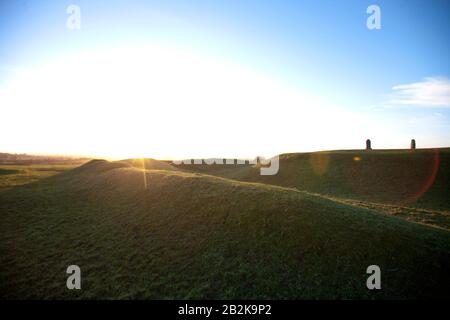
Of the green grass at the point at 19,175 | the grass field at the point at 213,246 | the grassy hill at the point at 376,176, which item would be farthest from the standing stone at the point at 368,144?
the green grass at the point at 19,175

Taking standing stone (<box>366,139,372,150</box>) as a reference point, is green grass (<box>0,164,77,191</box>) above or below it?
below

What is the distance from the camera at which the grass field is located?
8.33 metres

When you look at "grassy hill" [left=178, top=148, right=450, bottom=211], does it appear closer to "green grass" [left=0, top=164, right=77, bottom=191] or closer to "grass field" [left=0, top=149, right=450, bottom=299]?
"grass field" [left=0, top=149, right=450, bottom=299]

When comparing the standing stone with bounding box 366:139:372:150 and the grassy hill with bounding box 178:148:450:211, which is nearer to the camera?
the grassy hill with bounding box 178:148:450:211

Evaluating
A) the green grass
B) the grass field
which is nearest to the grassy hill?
the grass field

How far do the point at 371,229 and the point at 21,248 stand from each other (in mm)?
18617

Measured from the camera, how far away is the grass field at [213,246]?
8328 millimetres

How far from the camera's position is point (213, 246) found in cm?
1084

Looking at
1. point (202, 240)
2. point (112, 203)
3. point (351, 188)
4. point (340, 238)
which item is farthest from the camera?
point (351, 188)

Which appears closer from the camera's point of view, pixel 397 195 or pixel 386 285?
pixel 386 285

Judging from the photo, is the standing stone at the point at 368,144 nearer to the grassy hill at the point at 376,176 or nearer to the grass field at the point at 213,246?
the grassy hill at the point at 376,176
